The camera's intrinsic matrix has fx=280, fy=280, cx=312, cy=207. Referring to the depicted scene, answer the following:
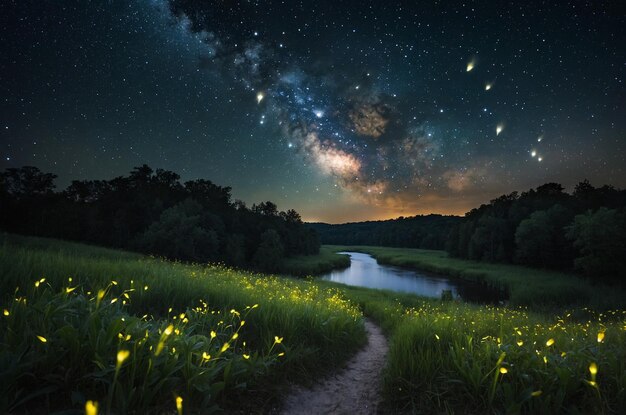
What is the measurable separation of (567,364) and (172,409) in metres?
5.06

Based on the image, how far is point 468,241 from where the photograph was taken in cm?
7044

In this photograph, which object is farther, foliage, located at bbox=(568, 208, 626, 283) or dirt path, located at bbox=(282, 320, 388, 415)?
foliage, located at bbox=(568, 208, 626, 283)

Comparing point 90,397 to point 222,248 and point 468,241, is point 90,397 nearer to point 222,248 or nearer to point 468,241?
point 222,248

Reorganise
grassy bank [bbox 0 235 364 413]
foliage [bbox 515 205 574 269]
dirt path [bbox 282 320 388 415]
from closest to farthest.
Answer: grassy bank [bbox 0 235 364 413]
dirt path [bbox 282 320 388 415]
foliage [bbox 515 205 574 269]

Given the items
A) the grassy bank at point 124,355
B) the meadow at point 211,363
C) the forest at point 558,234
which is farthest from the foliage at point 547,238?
the grassy bank at point 124,355

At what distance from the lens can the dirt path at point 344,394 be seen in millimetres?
4329

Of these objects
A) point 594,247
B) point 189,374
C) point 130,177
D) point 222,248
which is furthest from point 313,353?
point 130,177

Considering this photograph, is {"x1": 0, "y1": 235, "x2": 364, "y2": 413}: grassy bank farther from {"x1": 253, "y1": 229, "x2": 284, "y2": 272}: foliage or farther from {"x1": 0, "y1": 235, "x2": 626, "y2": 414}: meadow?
{"x1": 253, "y1": 229, "x2": 284, "y2": 272}: foliage

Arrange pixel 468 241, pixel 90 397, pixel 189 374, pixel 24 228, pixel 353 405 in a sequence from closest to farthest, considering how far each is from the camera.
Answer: pixel 90 397 < pixel 189 374 < pixel 353 405 < pixel 24 228 < pixel 468 241

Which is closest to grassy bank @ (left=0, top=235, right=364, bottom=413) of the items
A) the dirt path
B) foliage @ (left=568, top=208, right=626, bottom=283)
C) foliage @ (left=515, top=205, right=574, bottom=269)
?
the dirt path

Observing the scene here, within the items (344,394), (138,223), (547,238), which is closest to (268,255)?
(138,223)

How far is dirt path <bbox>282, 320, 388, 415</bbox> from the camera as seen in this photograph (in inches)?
170

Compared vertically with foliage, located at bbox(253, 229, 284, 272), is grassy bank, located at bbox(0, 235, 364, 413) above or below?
above

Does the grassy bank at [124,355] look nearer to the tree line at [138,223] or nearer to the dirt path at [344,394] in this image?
the dirt path at [344,394]
